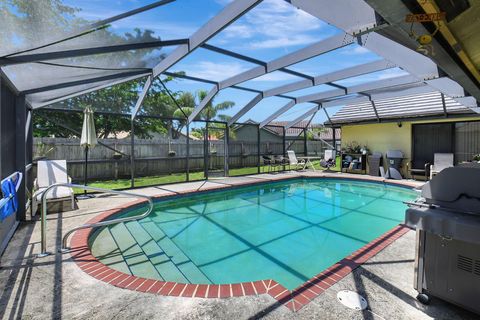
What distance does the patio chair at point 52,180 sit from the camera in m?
5.47

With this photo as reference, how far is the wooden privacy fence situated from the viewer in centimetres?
1001

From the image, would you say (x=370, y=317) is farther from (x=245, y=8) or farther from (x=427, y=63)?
(x=245, y=8)

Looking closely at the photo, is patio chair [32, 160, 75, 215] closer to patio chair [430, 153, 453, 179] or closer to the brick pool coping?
the brick pool coping

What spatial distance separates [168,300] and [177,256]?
6.08 ft

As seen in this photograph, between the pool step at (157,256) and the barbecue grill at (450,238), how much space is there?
2760mm

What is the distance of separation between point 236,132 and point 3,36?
1812 cm

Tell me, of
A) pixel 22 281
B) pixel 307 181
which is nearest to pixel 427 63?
pixel 22 281

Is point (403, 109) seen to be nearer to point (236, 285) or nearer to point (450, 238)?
point (450, 238)

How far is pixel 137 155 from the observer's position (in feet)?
40.3

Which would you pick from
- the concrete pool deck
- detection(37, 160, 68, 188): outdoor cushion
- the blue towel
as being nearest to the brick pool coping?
the concrete pool deck

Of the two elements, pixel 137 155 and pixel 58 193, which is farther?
pixel 137 155

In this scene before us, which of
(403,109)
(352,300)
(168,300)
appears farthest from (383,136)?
(168,300)

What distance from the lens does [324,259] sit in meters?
4.14

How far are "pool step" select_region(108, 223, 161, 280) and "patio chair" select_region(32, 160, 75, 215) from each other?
56.1 inches
